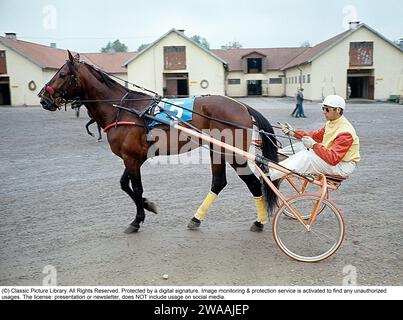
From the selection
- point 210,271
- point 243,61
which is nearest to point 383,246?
point 210,271

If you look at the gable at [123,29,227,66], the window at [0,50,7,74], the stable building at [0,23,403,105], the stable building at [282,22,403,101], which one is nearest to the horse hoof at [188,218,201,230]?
the stable building at [0,23,403,105]

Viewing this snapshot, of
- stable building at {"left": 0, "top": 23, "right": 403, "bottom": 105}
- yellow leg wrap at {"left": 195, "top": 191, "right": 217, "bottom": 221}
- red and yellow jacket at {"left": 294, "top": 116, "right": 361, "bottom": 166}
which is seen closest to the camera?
red and yellow jacket at {"left": 294, "top": 116, "right": 361, "bottom": 166}

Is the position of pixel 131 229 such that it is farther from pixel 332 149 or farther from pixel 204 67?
pixel 204 67

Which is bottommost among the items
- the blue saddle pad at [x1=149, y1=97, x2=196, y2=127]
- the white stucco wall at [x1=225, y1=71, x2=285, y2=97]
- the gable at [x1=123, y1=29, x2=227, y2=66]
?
the blue saddle pad at [x1=149, y1=97, x2=196, y2=127]

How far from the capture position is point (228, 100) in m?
4.49

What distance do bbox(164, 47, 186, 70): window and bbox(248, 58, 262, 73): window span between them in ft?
44.4

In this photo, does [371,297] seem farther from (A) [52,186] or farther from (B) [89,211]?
(A) [52,186]

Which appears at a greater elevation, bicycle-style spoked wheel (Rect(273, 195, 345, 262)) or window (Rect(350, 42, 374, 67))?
window (Rect(350, 42, 374, 67))

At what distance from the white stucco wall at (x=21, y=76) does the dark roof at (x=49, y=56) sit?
1.76 ft

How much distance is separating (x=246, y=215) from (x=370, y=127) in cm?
1109

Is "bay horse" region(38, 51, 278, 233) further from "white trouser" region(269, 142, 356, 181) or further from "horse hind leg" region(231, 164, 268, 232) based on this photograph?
"white trouser" region(269, 142, 356, 181)

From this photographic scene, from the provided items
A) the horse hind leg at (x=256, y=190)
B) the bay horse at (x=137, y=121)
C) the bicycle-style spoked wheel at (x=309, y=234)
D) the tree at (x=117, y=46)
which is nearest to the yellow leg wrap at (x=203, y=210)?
the bay horse at (x=137, y=121)

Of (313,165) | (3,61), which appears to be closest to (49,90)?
(313,165)

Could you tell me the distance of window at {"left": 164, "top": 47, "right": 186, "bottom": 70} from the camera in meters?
32.2
